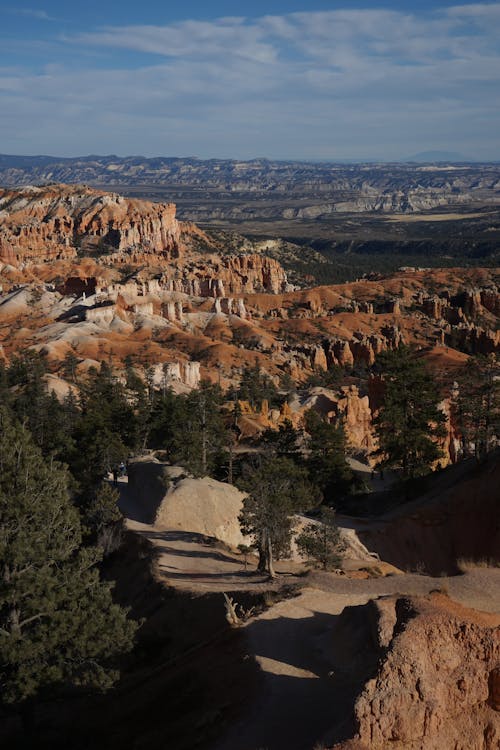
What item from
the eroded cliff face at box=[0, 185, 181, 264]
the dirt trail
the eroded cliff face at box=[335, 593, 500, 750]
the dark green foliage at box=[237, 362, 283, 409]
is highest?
the eroded cliff face at box=[0, 185, 181, 264]

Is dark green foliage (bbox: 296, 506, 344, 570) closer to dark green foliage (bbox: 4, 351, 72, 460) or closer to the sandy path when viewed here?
the sandy path

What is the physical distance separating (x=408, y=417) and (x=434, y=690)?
28564mm

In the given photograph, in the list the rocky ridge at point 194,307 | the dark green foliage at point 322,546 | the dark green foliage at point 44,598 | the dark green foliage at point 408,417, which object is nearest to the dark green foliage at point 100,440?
the dark green foliage at point 322,546

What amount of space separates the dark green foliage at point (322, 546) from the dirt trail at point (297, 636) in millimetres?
840

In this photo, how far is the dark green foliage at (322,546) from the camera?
28219 mm

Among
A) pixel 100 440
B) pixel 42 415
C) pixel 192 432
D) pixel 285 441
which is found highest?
pixel 192 432

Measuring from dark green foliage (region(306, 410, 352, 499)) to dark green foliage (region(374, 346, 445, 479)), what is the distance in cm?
398

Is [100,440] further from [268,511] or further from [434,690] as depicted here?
[434,690]

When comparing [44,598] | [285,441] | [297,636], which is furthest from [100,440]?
[297,636]

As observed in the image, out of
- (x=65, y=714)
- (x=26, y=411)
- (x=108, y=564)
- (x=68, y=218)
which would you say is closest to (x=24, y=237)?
(x=68, y=218)

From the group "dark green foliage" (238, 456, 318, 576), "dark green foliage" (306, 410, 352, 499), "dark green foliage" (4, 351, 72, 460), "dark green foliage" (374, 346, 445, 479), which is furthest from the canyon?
"dark green foliage" (4, 351, 72, 460)

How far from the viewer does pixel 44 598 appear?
18.1 meters

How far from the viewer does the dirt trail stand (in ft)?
48.1

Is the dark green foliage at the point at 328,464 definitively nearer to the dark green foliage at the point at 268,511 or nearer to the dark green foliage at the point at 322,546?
the dark green foliage at the point at 322,546
